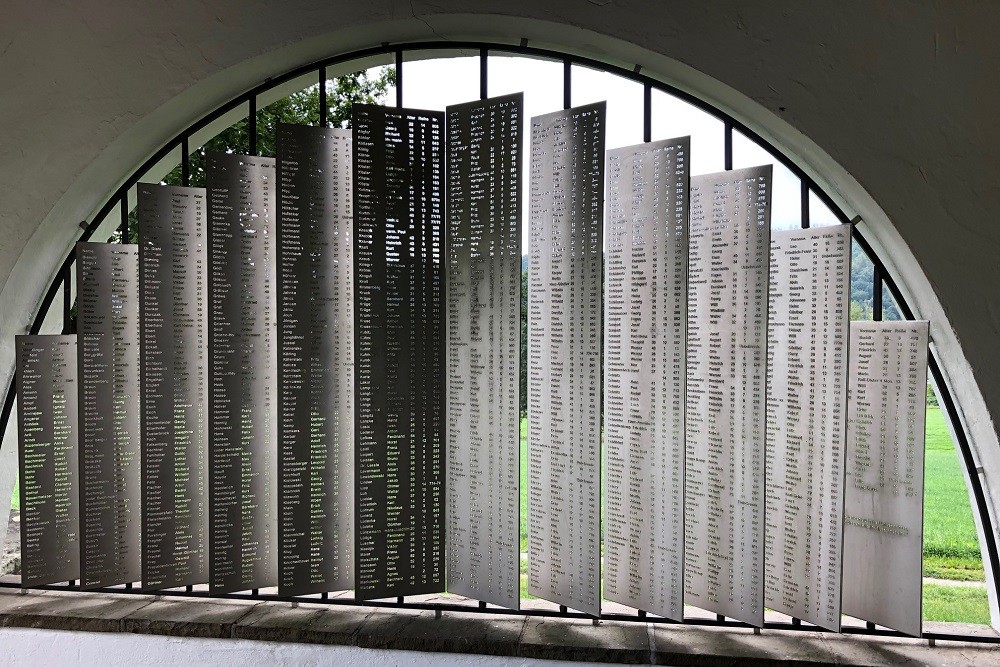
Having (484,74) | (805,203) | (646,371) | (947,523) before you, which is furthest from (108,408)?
(947,523)

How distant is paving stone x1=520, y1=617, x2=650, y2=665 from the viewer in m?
1.87

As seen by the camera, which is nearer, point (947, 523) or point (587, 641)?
point (587, 641)

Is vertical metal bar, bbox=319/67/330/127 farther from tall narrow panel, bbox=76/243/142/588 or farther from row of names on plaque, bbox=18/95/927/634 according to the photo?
tall narrow panel, bbox=76/243/142/588

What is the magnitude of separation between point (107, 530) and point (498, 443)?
1316mm

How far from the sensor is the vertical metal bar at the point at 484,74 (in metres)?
2.06

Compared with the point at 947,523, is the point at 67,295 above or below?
above

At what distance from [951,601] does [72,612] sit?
15.6 feet

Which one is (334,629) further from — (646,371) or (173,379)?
(646,371)

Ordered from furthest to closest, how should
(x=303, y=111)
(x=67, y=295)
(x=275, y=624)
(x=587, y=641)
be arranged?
(x=303, y=111), (x=67, y=295), (x=275, y=624), (x=587, y=641)

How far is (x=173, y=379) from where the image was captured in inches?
84.4

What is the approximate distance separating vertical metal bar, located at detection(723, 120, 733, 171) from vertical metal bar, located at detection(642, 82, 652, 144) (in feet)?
0.72

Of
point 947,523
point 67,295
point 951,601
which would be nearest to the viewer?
point 67,295

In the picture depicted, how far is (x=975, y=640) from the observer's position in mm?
1868

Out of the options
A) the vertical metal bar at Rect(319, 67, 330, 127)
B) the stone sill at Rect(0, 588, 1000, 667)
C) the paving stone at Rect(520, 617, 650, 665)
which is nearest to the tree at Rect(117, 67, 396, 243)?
the vertical metal bar at Rect(319, 67, 330, 127)
